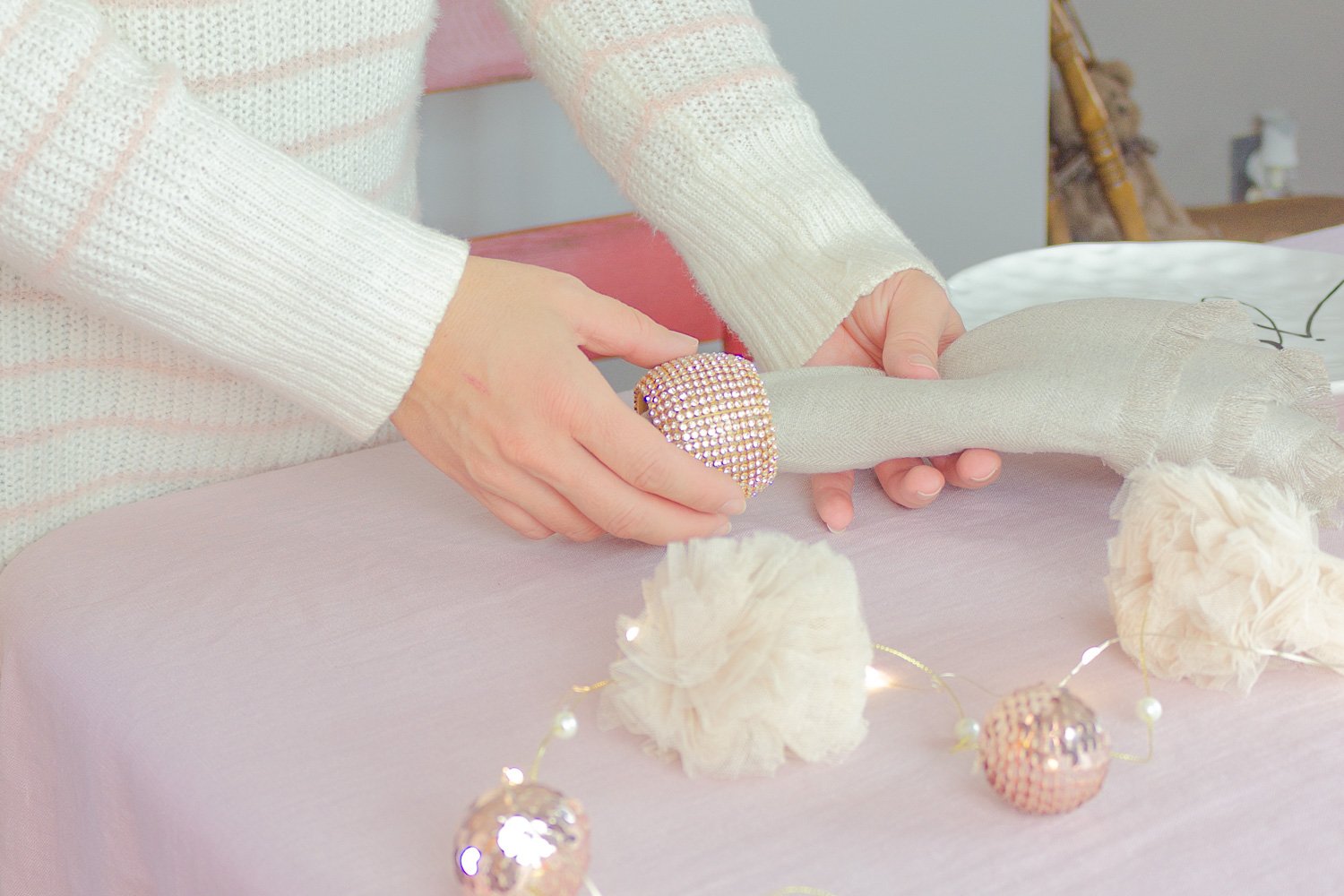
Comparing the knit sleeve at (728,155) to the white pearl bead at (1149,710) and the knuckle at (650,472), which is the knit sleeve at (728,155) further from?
the white pearl bead at (1149,710)

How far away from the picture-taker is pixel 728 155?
30.8 inches

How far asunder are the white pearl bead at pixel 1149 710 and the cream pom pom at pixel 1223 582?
4 centimetres

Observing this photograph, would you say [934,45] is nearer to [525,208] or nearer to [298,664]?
[525,208]

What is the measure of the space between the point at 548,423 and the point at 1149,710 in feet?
0.91

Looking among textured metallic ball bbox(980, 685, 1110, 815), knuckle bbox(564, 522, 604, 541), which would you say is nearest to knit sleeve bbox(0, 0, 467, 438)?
knuckle bbox(564, 522, 604, 541)

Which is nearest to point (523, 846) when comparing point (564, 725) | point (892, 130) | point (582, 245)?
point (564, 725)

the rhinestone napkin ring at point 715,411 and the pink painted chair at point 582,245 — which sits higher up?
the rhinestone napkin ring at point 715,411

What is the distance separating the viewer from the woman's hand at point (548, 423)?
22.8 inches

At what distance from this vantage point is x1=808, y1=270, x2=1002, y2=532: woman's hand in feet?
2.06

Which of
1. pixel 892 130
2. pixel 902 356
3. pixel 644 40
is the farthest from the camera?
pixel 892 130

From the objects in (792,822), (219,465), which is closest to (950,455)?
(792,822)

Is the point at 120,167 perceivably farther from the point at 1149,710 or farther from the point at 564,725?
the point at 1149,710

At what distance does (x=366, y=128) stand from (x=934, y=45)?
1.51m

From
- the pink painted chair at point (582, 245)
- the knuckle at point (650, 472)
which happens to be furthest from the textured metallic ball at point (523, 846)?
the pink painted chair at point (582, 245)
